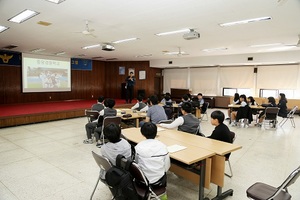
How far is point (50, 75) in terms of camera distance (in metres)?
10.6

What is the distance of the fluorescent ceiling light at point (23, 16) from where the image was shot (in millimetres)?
3981

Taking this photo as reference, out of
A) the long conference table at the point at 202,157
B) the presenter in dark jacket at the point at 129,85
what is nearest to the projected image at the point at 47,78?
the presenter in dark jacket at the point at 129,85

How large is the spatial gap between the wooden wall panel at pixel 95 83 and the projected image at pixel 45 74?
28 centimetres

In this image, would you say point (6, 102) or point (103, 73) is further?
point (103, 73)

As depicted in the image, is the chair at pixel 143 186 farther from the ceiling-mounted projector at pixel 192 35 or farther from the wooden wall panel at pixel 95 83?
the wooden wall panel at pixel 95 83

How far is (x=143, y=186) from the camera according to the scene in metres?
2.06

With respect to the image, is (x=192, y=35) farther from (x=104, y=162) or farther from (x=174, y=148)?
(x=104, y=162)

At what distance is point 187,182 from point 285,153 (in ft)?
8.93

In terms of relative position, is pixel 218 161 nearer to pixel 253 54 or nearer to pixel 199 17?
pixel 199 17

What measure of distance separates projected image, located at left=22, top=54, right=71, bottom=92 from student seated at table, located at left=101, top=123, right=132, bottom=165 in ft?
30.9

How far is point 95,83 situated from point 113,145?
1129 centimetres

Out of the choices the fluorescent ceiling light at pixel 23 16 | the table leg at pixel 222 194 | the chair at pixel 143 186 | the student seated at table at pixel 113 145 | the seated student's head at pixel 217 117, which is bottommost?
the table leg at pixel 222 194

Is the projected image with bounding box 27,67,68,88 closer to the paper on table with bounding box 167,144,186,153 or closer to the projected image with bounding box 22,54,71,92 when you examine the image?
the projected image with bounding box 22,54,71,92

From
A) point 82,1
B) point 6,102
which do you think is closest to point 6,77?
point 6,102
